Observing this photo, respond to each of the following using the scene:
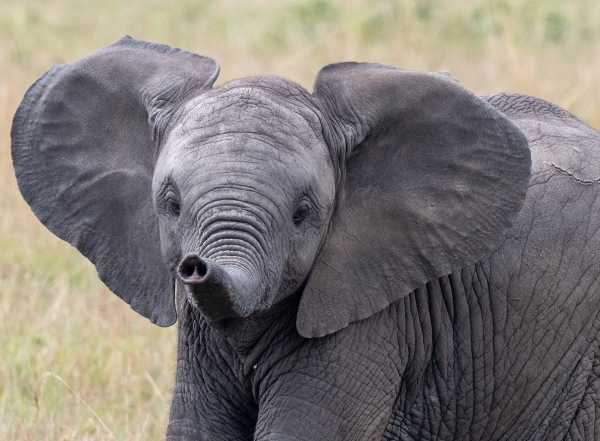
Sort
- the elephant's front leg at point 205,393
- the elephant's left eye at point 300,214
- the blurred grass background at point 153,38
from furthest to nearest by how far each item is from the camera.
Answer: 1. the blurred grass background at point 153,38
2. the elephant's front leg at point 205,393
3. the elephant's left eye at point 300,214

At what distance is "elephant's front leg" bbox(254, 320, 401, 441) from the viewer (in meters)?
4.05

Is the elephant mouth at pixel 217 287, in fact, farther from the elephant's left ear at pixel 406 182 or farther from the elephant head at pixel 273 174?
the elephant's left ear at pixel 406 182

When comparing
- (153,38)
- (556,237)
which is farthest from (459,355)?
(153,38)

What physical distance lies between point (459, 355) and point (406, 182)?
67cm

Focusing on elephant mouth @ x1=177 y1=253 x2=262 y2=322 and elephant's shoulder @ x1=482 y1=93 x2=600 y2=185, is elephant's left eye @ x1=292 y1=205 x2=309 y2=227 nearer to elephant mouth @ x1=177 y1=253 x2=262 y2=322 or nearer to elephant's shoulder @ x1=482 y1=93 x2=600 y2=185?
elephant mouth @ x1=177 y1=253 x2=262 y2=322

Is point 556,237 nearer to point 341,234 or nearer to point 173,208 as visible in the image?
point 341,234

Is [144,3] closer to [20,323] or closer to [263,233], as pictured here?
[20,323]

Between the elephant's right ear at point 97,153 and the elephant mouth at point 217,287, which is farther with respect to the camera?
the elephant's right ear at point 97,153

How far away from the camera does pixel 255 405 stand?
14.1 feet

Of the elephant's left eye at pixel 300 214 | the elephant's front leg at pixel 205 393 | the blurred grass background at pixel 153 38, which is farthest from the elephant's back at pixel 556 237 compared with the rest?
the blurred grass background at pixel 153 38

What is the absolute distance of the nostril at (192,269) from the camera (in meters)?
3.18

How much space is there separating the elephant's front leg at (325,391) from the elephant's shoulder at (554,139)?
953 mm

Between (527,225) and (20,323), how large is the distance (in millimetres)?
2908

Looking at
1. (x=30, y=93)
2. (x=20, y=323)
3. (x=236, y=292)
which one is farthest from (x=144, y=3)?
(x=236, y=292)
